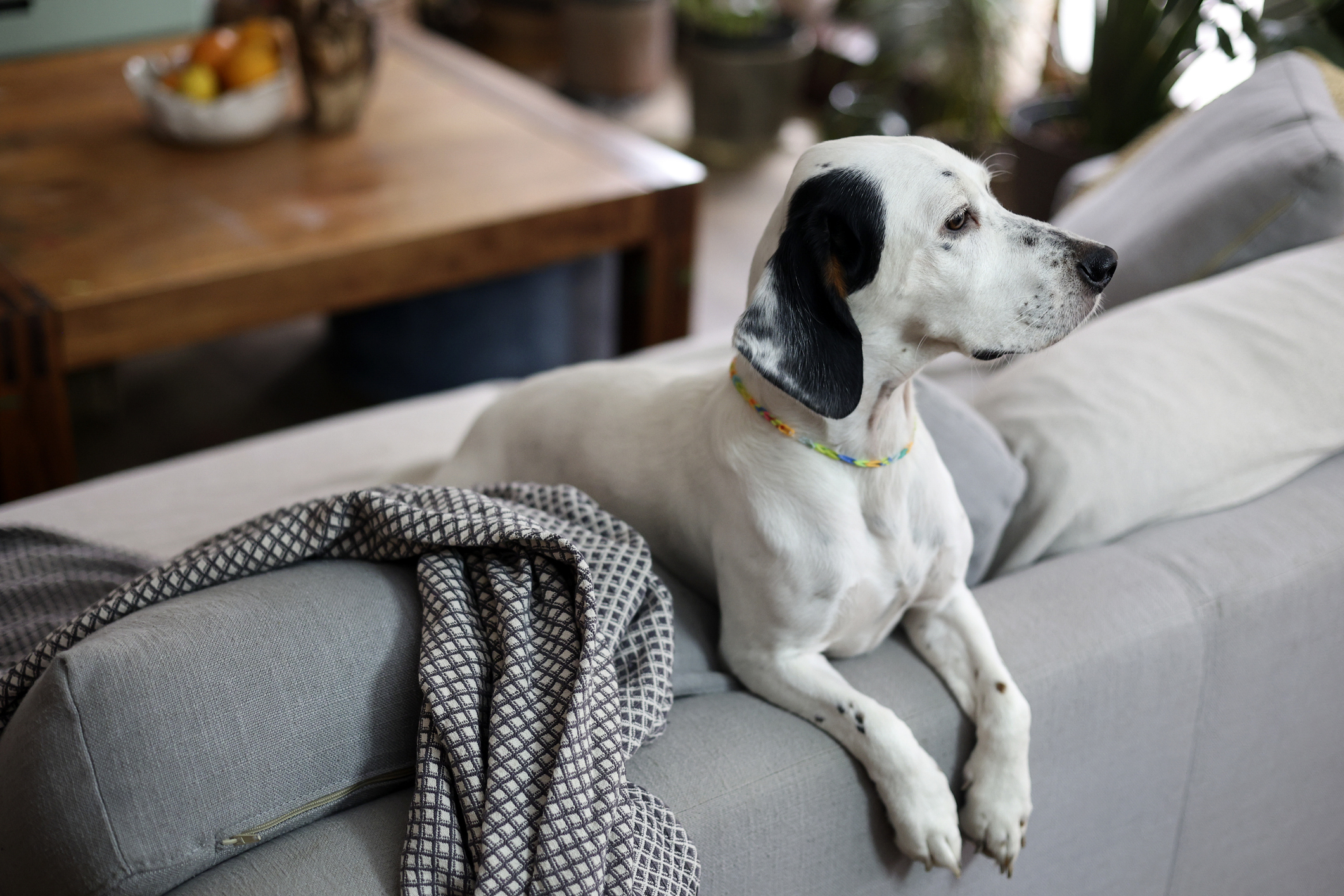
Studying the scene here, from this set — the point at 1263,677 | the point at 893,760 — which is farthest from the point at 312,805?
the point at 1263,677

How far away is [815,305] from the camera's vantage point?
97cm

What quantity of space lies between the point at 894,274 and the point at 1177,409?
48 centimetres

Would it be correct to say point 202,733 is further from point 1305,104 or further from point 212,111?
point 212,111

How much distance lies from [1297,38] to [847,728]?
1.71 meters

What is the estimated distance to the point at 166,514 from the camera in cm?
157

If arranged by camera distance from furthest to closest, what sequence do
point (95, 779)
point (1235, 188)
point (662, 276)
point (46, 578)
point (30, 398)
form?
point (662, 276) < point (30, 398) < point (1235, 188) < point (46, 578) < point (95, 779)

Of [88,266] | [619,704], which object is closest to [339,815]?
[619,704]

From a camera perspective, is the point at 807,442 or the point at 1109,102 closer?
the point at 807,442

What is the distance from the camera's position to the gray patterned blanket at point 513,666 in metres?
0.86

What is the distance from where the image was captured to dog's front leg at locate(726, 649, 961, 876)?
1002 millimetres

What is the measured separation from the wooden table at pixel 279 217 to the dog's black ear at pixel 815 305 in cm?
140

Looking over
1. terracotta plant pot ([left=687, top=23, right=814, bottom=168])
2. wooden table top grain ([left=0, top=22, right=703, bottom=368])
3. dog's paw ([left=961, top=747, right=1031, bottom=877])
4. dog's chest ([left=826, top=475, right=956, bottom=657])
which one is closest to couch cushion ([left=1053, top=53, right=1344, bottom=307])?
dog's chest ([left=826, top=475, right=956, bottom=657])

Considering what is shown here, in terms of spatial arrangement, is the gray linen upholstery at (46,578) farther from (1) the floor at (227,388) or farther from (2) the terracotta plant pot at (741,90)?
(2) the terracotta plant pot at (741,90)

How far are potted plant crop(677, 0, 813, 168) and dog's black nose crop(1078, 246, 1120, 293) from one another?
3115 mm
